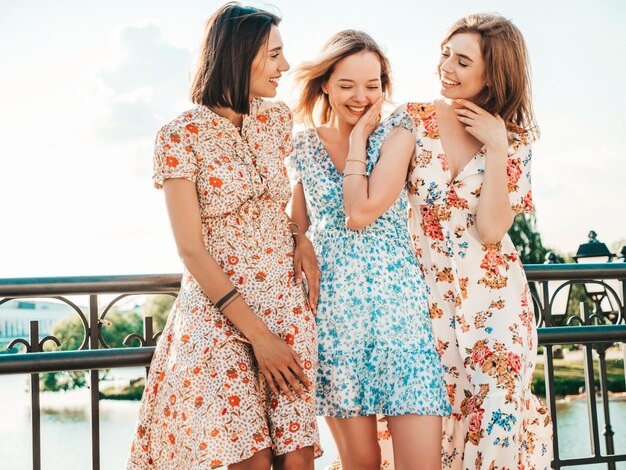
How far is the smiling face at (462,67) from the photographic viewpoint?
246 centimetres

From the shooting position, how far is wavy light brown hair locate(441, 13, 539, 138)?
245 cm

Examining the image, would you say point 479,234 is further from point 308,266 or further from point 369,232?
point 308,266

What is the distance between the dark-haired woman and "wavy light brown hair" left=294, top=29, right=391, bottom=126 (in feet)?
1.28

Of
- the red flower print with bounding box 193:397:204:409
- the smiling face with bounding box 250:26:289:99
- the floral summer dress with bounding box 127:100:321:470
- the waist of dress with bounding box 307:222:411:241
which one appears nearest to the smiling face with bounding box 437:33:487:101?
the waist of dress with bounding box 307:222:411:241

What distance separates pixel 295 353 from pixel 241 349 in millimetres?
150

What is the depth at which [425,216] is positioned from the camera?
2.52m

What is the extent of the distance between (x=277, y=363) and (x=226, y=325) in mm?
172

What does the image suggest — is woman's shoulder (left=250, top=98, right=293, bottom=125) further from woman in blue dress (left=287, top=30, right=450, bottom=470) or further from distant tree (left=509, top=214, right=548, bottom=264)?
distant tree (left=509, top=214, right=548, bottom=264)

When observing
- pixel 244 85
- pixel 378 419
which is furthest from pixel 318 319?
pixel 244 85

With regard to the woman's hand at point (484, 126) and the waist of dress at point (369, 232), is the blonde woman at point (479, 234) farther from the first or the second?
the waist of dress at point (369, 232)

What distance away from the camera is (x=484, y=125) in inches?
96.8

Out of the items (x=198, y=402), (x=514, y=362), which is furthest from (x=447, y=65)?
(x=198, y=402)

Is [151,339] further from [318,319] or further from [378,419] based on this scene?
[378,419]

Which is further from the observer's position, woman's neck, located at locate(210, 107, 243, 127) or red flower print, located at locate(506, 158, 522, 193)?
red flower print, located at locate(506, 158, 522, 193)
